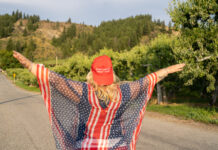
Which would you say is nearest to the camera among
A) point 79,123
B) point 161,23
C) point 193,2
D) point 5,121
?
point 79,123

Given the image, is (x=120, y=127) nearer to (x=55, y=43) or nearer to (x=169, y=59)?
(x=169, y=59)

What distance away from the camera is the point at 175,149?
5141 mm

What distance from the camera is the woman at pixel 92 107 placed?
6.00 feet

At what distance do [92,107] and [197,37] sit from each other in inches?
337

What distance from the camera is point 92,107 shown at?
1.88 metres

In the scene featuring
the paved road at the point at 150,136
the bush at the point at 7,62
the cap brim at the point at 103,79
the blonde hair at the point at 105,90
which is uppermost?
the bush at the point at 7,62

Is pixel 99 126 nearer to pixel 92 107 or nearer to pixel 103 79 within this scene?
pixel 92 107

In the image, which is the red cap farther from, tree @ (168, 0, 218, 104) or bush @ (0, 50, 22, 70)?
bush @ (0, 50, 22, 70)

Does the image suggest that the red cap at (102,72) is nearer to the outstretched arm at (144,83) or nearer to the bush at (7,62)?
the outstretched arm at (144,83)

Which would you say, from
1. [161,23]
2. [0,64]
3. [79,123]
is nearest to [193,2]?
[79,123]

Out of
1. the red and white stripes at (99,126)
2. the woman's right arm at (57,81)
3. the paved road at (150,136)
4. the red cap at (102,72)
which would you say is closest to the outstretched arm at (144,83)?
the red and white stripes at (99,126)

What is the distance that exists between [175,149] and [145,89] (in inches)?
144

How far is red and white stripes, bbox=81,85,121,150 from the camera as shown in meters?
1.90

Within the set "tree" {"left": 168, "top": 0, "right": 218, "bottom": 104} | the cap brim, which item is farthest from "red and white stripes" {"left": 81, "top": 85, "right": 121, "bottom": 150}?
"tree" {"left": 168, "top": 0, "right": 218, "bottom": 104}
